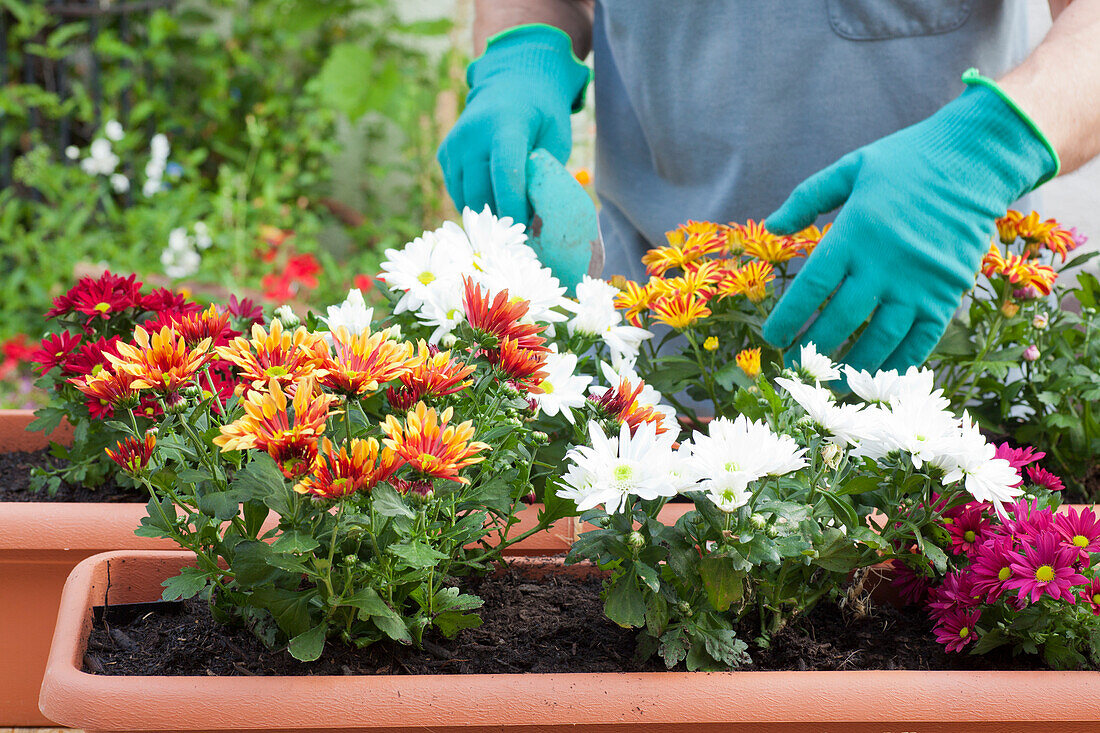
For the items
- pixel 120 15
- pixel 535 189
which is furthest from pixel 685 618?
pixel 120 15

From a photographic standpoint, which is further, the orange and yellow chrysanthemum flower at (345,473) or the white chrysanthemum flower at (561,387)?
the white chrysanthemum flower at (561,387)

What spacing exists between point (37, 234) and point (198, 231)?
1.73 ft

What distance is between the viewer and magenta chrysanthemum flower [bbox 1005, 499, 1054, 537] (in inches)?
27.0

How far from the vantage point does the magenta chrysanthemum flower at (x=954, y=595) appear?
28.0 inches

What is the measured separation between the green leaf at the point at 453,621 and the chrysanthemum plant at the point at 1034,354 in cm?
64

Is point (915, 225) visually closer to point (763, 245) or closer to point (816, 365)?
point (763, 245)

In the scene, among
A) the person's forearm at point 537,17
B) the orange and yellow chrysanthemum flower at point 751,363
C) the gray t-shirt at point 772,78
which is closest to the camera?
the orange and yellow chrysanthemum flower at point 751,363

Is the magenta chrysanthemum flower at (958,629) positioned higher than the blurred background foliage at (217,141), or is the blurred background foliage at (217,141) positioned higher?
the magenta chrysanthemum flower at (958,629)

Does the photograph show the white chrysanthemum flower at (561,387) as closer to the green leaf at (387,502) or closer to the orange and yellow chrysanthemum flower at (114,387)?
the green leaf at (387,502)

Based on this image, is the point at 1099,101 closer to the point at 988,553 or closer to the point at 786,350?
the point at 786,350

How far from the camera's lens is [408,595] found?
69 centimetres

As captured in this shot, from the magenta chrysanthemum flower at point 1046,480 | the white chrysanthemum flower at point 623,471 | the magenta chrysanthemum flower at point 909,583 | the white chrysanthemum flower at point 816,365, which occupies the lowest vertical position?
the magenta chrysanthemum flower at point 909,583

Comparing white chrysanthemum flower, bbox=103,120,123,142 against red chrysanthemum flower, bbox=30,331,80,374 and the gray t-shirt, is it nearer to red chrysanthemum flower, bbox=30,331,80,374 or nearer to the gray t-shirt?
the gray t-shirt

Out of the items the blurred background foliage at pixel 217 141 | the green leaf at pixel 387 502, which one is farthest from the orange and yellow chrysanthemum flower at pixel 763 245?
the blurred background foliage at pixel 217 141
